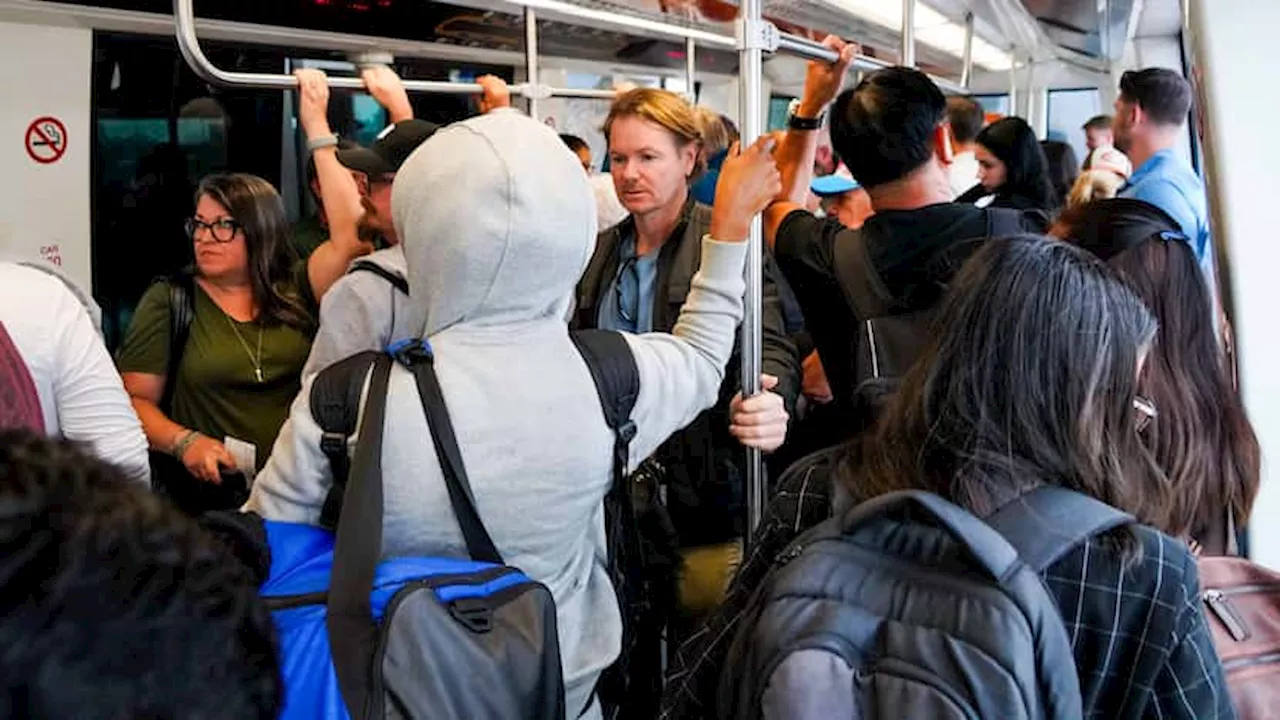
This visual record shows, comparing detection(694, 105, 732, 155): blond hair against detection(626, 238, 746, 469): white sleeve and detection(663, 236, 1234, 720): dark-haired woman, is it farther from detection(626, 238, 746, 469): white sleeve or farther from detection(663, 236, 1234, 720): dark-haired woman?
detection(663, 236, 1234, 720): dark-haired woman

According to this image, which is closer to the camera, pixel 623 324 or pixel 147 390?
pixel 623 324

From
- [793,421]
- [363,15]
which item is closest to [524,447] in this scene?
[793,421]

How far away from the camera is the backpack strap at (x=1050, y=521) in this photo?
1028 millimetres

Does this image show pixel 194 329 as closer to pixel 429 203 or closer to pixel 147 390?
pixel 147 390

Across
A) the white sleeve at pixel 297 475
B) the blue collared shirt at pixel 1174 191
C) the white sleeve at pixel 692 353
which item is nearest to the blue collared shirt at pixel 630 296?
the white sleeve at pixel 692 353

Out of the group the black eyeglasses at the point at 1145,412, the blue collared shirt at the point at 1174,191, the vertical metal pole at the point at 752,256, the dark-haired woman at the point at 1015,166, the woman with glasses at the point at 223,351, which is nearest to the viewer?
the black eyeglasses at the point at 1145,412

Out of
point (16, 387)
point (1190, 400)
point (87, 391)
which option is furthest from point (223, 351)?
point (1190, 400)

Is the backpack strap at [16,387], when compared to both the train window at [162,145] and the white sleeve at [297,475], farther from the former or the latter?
the train window at [162,145]

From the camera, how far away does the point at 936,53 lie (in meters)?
7.13

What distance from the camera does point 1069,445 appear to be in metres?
1.13

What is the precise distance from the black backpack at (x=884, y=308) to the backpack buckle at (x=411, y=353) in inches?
32.3

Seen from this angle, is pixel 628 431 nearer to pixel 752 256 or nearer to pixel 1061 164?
pixel 752 256

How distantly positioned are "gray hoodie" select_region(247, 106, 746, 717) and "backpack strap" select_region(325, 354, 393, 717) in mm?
26

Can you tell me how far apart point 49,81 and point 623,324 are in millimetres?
2247
